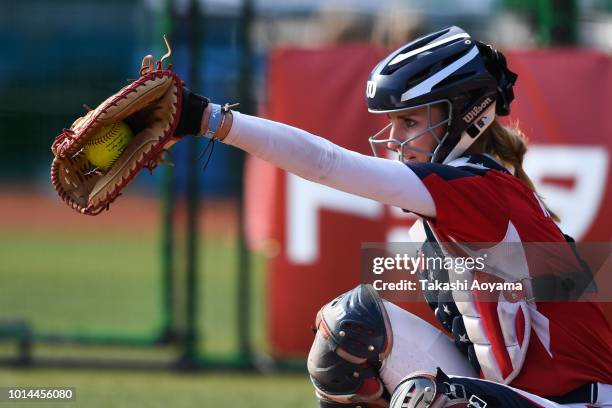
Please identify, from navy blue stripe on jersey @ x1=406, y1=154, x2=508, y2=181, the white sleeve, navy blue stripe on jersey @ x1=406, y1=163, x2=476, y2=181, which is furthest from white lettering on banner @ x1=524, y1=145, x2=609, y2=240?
the white sleeve

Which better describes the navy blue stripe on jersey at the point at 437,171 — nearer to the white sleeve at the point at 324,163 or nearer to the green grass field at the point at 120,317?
the white sleeve at the point at 324,163

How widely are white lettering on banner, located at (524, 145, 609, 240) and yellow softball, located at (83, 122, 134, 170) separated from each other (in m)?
3.60

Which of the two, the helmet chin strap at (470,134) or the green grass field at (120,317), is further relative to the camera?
the green grass field at (120,317)

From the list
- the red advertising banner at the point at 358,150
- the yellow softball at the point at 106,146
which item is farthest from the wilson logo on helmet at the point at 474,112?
the red advertising banner at the point at 358,150

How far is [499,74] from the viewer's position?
3.51m

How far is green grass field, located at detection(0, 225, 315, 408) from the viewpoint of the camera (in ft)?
19.5

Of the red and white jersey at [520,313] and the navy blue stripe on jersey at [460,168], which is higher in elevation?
the navy blue stripe on jersey at [460,168]

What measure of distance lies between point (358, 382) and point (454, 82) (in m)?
0.95

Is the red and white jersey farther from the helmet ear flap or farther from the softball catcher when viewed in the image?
the helmet ear flap

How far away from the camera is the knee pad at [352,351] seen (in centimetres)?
330

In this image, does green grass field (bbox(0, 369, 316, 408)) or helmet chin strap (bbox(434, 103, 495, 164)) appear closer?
helmet chin strap (bbox(434, 103, 495, 164))

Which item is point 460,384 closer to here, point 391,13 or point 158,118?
point 158,118

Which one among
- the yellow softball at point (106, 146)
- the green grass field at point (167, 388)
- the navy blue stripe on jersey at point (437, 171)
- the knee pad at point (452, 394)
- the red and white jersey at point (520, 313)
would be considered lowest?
the green grass field at point (167, 388)

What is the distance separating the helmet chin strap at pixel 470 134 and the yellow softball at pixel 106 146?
1025mm
